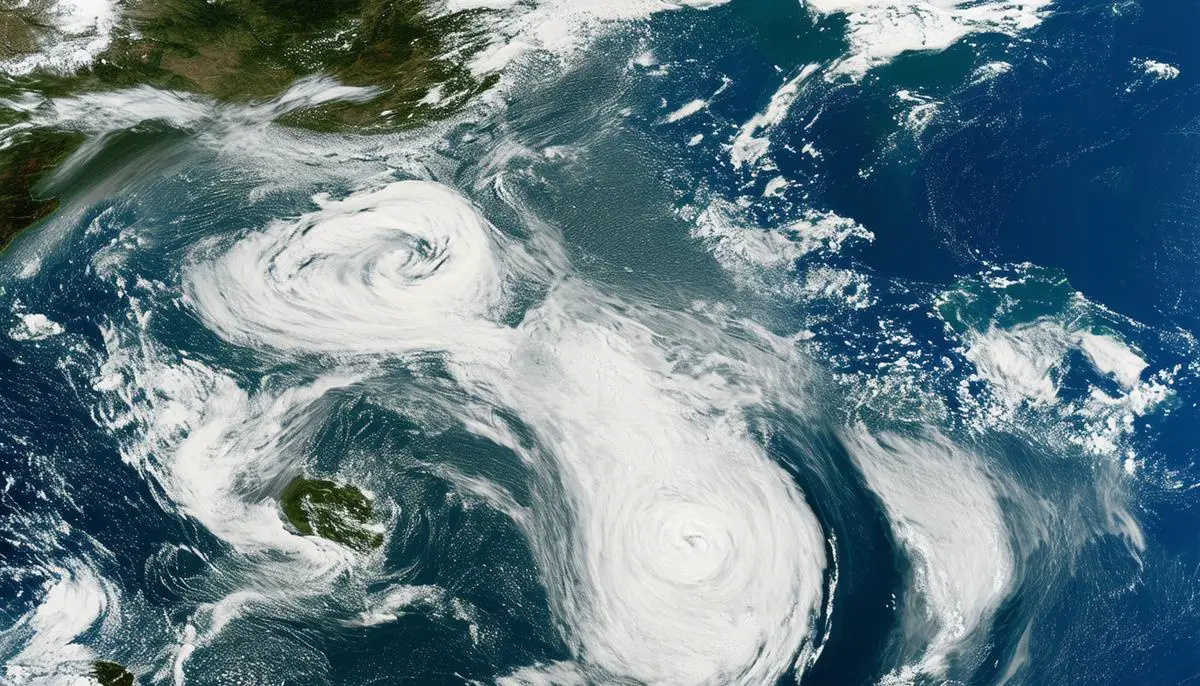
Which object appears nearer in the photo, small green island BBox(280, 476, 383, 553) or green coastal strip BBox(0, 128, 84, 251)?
small green island BBox(280, 476, 383, 553)

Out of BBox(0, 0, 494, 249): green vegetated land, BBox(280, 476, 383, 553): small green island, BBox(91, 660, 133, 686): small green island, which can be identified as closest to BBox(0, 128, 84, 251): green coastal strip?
BBox(0, 0, 494, 249): green vegetated land

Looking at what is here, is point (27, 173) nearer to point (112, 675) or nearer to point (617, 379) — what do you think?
point (112, 675)

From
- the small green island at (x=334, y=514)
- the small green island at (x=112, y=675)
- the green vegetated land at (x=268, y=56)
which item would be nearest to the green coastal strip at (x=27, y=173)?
the green vegetated land at (x=268, y=56)

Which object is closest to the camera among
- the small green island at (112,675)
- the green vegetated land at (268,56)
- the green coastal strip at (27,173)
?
the small green island at (112,675)

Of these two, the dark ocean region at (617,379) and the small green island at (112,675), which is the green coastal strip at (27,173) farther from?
the small green island at (112,675)

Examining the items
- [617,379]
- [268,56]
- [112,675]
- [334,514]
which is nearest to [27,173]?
[268,56]

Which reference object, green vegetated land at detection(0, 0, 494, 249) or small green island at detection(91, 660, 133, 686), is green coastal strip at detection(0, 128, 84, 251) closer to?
green vegetated land at detection(0, 0, 494, 249)
